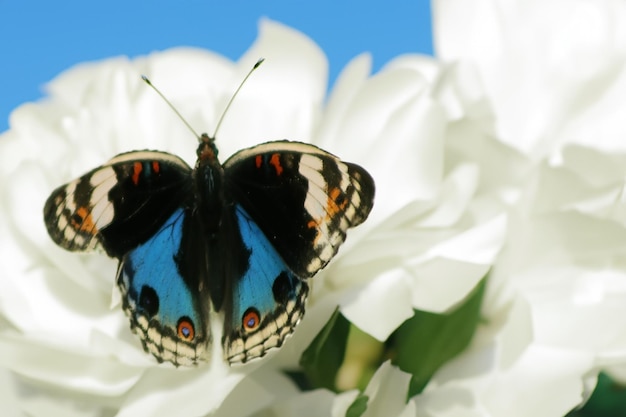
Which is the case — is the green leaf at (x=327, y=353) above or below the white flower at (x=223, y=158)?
below

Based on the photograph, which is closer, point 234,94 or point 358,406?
point 358,406

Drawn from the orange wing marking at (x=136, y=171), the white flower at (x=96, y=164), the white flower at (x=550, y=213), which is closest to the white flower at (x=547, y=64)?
the white flower at (x=550, y=213)

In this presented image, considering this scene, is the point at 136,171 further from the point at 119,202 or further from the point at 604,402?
the point at 604,402

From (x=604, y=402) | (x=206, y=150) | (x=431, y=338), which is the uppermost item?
(x=206, y=150)

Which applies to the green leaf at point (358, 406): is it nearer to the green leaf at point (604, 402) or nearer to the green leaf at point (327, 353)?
the green leaf at point (327, 353)

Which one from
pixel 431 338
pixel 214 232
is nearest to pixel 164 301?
pixel 214 232

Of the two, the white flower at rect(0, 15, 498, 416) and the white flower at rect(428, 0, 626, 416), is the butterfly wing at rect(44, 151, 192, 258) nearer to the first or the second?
the white flower at rect(0, 15, 498, 416)

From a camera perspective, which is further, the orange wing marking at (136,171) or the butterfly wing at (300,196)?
the orange wing marking at (136,171)

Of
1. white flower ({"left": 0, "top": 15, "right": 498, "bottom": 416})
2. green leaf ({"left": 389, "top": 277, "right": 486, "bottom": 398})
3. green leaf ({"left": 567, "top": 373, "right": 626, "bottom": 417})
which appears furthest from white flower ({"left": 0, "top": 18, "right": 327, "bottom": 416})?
green leaf ({"left": 567, "top": 373, "right": 626, "bottom": 417})
